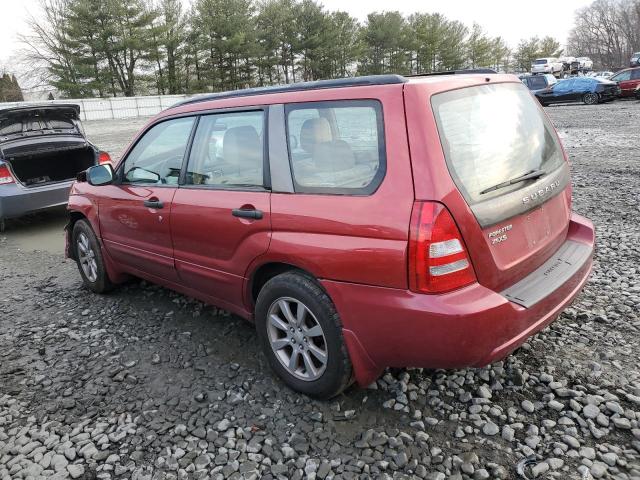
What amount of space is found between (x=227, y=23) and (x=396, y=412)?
45953mm

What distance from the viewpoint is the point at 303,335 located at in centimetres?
282

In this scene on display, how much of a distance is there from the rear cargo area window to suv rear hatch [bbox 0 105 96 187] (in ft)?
20.0

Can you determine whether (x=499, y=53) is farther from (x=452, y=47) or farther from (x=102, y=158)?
(x=102, y=158)

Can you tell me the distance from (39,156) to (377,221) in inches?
285

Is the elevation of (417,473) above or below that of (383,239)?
below

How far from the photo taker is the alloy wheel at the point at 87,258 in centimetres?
471

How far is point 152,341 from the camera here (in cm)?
377

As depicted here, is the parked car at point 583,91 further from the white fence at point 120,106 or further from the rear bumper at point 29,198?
the white fence at point 120,106

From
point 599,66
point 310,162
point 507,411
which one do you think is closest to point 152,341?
point 310,162

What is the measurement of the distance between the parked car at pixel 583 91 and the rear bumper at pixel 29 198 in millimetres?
24518

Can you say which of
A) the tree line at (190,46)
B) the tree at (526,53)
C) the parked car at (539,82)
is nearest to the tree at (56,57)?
the tree line at (190,46)

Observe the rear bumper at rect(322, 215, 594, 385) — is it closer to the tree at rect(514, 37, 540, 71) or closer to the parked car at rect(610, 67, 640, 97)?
the parked car at rect(610, 67, 640, 97)

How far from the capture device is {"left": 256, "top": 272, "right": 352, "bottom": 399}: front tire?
2633mm

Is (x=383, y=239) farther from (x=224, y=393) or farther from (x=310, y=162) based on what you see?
(x=224, y=393)
